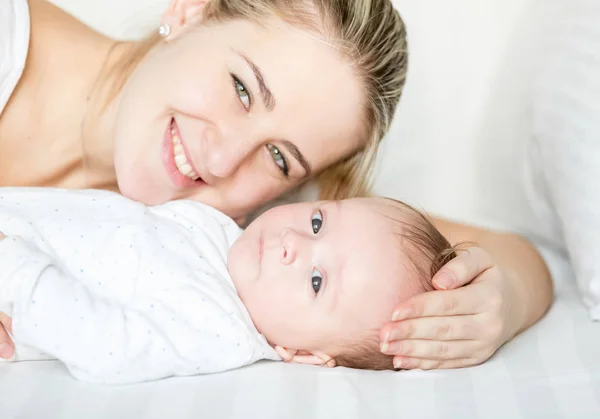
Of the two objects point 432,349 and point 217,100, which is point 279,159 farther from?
point 432,349

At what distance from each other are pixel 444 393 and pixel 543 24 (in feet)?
3.14

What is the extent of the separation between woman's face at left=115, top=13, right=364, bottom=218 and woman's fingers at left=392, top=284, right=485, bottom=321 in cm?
42

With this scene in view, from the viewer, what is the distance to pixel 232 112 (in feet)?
4.16

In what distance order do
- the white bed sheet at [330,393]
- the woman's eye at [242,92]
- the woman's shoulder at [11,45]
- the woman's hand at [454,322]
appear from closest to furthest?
1. the white bed sheet at [330,393]
2. the woman's hand at [454,322]
3. the woman's eye at [242,92]
4. the woman's shoulder at [11,45]

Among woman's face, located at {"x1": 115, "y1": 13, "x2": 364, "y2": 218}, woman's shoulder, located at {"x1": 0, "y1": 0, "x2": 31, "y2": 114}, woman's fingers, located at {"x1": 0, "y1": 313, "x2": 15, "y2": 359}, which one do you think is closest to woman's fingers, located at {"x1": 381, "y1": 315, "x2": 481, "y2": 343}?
woman's face, located at {"x1": 115, "y1": 13, "x2": 364, "y2": 218}

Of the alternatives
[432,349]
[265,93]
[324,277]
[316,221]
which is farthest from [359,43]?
[432,349]

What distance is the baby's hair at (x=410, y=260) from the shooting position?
3.55ft

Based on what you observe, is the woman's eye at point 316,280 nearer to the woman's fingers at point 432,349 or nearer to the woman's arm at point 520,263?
the woman's fingers at point 432,349

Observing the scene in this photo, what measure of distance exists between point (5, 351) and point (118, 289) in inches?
7.4

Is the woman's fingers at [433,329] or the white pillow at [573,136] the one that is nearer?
the woman's fingers at [433,329]

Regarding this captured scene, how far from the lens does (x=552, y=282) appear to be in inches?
55.7

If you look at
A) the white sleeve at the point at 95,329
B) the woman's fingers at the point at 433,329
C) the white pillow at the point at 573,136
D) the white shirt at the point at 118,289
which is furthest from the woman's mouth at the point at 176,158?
the white pillow at the point at 573,136

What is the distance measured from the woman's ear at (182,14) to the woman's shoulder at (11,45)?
0.29m

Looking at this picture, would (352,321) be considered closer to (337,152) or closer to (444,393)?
(444,393)
